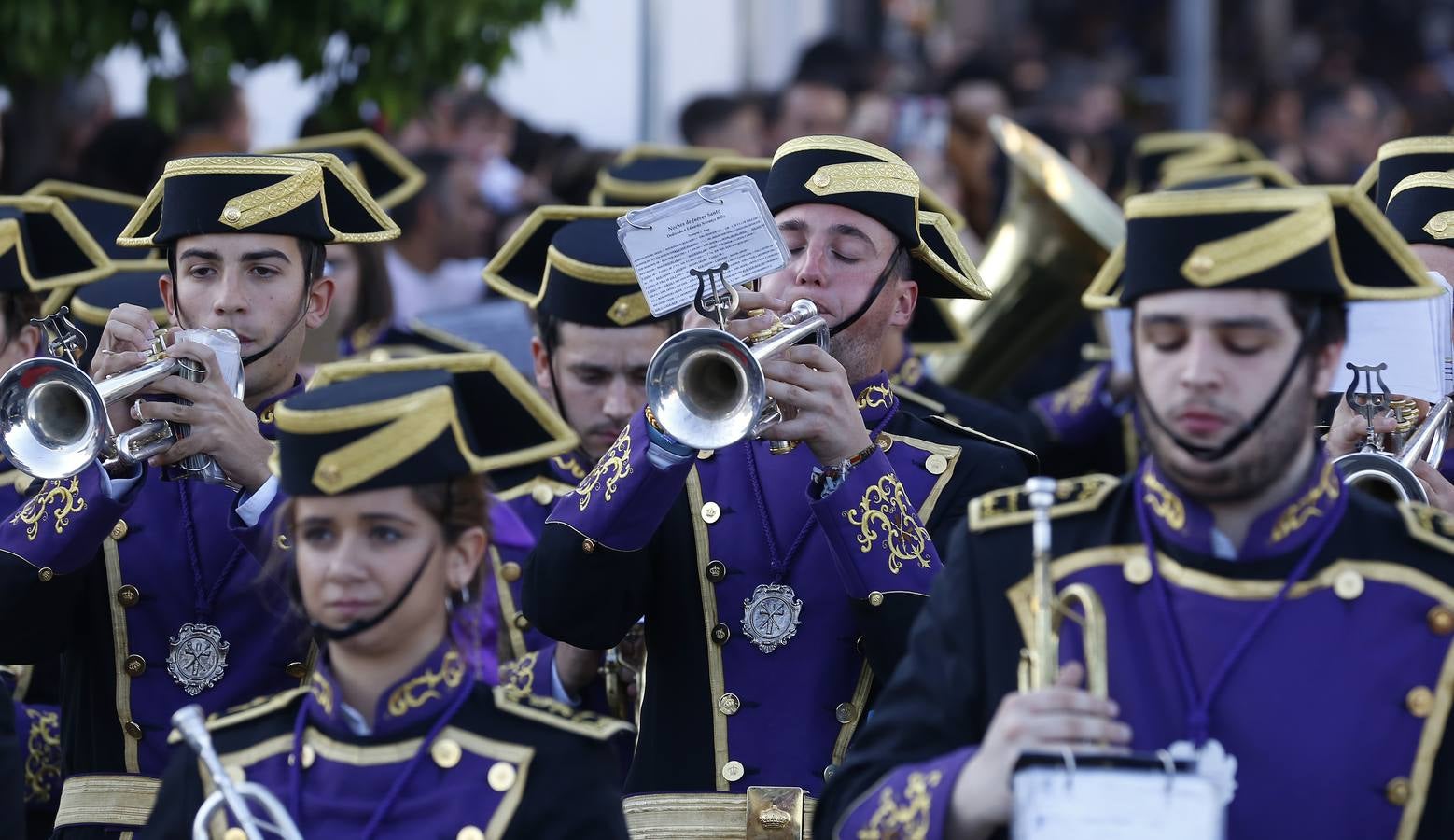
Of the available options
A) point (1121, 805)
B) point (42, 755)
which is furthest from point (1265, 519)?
point (42, 755)

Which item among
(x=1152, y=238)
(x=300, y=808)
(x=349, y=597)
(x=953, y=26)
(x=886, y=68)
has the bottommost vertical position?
(x=300, y=808)

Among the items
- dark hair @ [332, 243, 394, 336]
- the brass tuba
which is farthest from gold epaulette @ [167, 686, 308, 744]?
the brass tuba

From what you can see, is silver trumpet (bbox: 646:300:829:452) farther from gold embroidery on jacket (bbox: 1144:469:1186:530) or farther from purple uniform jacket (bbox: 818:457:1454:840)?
gold embroidery on jacket (bbox: 1144:469:1186:530)

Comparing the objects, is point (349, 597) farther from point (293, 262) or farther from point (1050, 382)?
point (1050, 382)

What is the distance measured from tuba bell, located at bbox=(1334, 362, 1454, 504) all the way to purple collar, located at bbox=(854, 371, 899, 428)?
0.98 metres

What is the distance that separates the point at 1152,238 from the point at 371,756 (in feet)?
5.13

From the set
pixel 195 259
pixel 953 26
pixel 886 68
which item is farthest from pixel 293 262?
pixel 953 26

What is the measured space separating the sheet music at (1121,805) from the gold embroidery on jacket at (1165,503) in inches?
21.4

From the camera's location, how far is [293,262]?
5535 mm

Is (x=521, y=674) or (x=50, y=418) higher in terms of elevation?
(x=50, y=418)

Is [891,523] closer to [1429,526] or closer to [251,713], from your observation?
[1429,526]

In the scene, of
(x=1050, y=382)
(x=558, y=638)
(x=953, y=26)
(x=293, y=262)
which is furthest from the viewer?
(x=953, y=26)

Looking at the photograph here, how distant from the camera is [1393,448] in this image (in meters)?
5.52

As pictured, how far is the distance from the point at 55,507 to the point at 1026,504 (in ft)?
7.01
